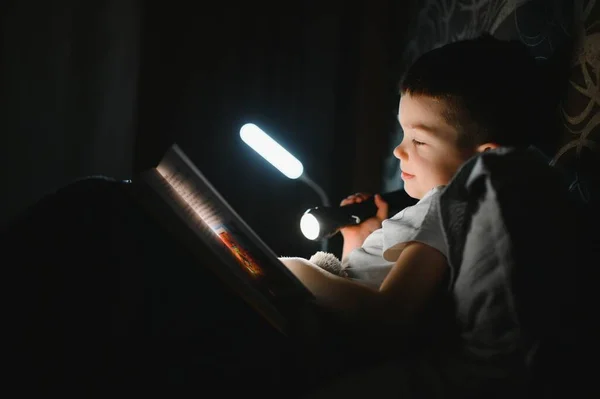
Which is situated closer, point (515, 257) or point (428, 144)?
point (515, 257)

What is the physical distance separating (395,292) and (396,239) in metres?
0.14

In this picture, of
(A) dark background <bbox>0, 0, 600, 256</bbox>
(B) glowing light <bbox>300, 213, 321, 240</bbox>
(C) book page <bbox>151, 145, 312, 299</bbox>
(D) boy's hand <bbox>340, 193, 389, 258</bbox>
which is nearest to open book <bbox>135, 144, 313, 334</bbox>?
(C) book page <bbox>151, 145, 312, 299</bbox>

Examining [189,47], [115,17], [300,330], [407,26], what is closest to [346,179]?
[407,26]

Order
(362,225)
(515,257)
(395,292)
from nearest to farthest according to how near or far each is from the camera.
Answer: (515,257), (395,292), (362,225)

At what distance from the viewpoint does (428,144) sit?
3.34 feet

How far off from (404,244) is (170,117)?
4.62 feet

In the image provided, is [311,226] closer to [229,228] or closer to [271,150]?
[271,150]

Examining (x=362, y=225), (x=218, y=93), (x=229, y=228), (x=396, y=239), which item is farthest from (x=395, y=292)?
(x=218, y=93)

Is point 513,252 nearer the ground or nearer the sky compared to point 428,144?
nearer the ground

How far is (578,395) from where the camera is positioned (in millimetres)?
635

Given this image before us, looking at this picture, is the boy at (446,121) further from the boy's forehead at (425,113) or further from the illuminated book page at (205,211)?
the illuminated book page at (205,211)

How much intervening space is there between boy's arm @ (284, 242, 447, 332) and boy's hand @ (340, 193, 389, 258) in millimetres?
466

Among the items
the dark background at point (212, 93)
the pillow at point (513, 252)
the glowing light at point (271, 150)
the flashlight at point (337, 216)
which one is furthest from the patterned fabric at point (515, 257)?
the dark background at point (212, 93)

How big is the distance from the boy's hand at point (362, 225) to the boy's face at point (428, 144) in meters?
0.22
